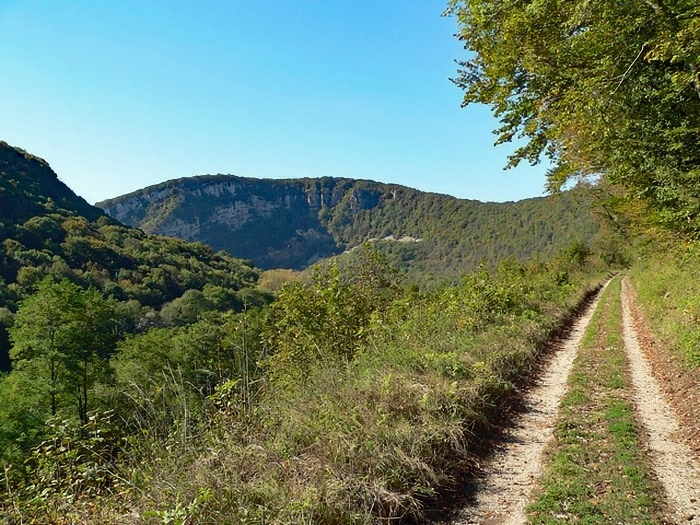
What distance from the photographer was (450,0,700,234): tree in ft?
24.5

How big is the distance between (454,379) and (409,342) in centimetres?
230

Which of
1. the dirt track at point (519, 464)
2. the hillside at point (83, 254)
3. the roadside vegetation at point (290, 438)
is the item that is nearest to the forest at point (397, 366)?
the roadside vegetation at point (290, 438)

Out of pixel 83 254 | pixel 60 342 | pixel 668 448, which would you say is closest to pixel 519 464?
pixel 668 448

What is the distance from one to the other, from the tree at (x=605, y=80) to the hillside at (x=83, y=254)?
67.6 m

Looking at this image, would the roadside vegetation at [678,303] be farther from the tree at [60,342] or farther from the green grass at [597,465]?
the tree at [60,342]

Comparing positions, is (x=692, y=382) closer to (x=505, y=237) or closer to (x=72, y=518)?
(x=72, y=518)

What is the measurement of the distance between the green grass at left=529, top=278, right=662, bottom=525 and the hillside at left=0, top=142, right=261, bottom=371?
70831mm

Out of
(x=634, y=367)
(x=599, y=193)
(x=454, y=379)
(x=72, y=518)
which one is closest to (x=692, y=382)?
(x=634, y=367)

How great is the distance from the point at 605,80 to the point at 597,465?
7.38 metres

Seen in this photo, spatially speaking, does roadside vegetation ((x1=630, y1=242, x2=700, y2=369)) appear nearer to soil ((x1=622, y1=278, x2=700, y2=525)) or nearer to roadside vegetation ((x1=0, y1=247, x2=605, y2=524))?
soil ((x1=622, y1=278, x2=700, y2=525))

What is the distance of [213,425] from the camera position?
5328mm

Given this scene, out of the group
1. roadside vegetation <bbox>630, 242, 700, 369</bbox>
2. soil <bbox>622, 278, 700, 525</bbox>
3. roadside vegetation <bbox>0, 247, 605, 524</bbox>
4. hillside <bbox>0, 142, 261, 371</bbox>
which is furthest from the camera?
hillside <bbox>0, 142, 261, 371</bbox>

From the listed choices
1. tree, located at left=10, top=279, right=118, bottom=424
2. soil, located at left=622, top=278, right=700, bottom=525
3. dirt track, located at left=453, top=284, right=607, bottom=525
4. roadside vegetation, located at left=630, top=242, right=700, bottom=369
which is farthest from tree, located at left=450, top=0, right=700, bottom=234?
tree, located at left=10, top=279, right=118, bottom=424

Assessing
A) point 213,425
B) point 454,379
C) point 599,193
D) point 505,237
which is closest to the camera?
point 213,425
